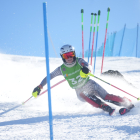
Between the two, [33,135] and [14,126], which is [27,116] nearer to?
[14,126]

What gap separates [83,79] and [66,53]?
0.58 m

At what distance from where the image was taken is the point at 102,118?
2137 mm

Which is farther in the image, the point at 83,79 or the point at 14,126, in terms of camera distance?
the point at 83,79

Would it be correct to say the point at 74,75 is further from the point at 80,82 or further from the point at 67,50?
the point at 67,50

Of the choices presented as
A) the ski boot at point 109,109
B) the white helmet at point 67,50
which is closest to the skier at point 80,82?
the white helmet at point 67,50

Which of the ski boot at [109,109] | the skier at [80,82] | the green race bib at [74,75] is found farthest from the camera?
the green race bib at [74,75]

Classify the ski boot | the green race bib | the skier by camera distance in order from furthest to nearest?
the green race bib → the skier → the ski boot

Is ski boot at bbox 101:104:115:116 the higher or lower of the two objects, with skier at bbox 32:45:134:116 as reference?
lower

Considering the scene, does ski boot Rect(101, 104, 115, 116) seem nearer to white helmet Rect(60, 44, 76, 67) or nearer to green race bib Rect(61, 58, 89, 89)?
green race bib Rect(61, 58, 89, 89)

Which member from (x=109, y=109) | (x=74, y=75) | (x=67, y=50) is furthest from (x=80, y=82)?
(x=109, y=109)

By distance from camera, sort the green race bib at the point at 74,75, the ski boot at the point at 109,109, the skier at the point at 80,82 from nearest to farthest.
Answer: the ski boot at the point at 109,109
the skier at the point at 80,82
the green race bib at the point at 74,75

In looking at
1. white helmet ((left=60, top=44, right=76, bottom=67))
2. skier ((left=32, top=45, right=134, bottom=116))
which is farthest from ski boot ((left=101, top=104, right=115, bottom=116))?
white helmet ((left=60, top=44, right=76, bottom=67))

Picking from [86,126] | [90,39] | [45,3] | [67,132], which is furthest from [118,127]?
[90,39]

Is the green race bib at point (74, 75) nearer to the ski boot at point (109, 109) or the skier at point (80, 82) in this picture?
the skier at point (80, 82)
